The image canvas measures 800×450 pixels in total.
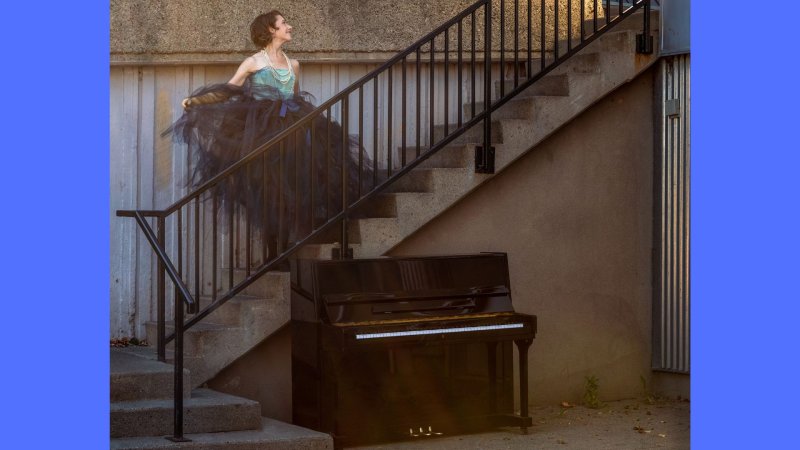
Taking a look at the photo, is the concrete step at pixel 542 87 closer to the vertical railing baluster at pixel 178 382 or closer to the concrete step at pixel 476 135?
the concrete step at pixel 476 135

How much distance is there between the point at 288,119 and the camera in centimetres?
807

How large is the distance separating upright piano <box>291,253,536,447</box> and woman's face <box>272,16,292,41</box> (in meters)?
1.58

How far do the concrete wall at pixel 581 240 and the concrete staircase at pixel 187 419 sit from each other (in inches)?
75.3

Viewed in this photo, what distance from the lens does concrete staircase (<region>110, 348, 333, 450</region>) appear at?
6.75m

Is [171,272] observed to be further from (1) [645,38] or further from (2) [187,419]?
(1) [645,38]

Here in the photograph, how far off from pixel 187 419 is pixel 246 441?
0.38 meters

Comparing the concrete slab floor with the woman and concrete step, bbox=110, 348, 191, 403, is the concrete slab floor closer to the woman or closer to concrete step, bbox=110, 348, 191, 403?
concrete step, bbox=110, 348, 191, 403

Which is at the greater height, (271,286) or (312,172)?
(312,172)

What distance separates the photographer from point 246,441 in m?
6.79

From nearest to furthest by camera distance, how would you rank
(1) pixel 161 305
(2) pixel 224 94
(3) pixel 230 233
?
1. (1) pixel 161 305
2. (3) pixel 230 233
3. (2) pixel 224 94

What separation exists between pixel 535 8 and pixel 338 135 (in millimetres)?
2003

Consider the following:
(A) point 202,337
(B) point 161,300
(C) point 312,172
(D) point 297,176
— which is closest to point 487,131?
(C) point 312,172

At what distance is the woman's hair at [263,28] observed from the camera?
836 cm

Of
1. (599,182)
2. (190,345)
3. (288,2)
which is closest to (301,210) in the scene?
(190,345)
